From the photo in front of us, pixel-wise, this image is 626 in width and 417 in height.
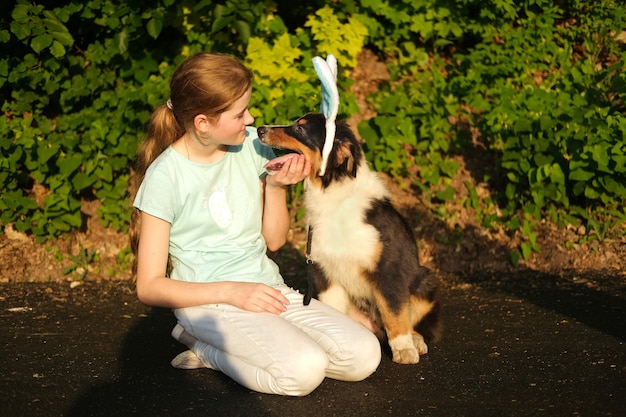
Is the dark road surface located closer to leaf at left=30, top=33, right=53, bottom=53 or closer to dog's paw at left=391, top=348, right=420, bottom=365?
dog's paw at left=391, top=348, right=420, bottom=365

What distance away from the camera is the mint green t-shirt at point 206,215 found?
13.0ft

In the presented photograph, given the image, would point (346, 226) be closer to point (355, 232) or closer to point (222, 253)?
point (355, 232)

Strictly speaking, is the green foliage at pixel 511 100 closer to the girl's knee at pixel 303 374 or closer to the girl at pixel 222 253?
the girl at pixel 222 253

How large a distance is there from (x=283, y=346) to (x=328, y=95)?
1.25 m

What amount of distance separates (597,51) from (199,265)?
580 cm

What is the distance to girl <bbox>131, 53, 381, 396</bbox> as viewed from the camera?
377 cm

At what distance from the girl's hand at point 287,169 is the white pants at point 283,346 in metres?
0.59

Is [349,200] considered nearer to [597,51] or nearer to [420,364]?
[420,364]

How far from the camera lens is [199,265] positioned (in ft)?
13.2

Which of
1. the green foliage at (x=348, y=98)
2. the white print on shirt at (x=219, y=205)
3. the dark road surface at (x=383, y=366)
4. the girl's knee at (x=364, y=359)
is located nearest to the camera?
the dark road surface at (x=383, y=366)

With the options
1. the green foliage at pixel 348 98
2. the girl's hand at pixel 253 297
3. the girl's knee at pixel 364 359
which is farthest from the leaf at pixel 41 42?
the girl's knee at pixel 364 359

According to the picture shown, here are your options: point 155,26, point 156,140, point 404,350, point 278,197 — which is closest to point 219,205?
point 278,197

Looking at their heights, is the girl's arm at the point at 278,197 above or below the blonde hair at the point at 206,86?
below

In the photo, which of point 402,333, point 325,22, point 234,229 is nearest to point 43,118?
point 325,22
